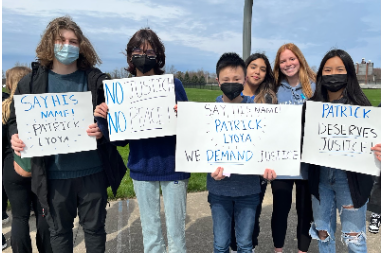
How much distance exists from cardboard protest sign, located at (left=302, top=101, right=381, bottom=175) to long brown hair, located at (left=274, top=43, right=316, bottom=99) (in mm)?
522

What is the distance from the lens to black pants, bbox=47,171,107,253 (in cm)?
231

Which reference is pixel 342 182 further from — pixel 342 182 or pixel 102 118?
pixel 102 118

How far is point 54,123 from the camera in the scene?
90.0 inches

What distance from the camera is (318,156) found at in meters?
2.25

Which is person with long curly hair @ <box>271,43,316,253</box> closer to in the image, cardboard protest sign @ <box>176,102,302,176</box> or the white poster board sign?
cardboard protest sign @ <box>176,102,302,176</box>

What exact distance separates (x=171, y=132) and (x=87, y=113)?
692 mm

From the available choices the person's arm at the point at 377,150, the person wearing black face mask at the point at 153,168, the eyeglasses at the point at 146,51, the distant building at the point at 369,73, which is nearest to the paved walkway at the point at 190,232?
the person wearing black face mask at the point at 153,168

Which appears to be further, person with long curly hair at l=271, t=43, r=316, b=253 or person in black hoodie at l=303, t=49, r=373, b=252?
person with long curly hair at l=271, t=43, r=316, b=253

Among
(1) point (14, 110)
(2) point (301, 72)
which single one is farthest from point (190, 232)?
(1) point (14, 110)

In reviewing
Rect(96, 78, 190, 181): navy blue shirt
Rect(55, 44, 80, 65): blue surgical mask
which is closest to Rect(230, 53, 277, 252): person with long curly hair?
Rect(96, 78, 190, 181): navy blue shirt

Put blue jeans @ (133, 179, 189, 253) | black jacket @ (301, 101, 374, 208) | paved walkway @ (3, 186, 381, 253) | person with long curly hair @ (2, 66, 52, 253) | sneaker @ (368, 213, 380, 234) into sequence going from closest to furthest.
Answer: black jacket @ (301, 101, 374, 208), blue jeans @ (133, 179, 189, 253), person with long curly hair @ (2, 66, 52, 253), paved walkway @ (3, 186, 381, 253), sneaker @ (368, 213, 380, 234)

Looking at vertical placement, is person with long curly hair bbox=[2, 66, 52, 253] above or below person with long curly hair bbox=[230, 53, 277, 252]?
below

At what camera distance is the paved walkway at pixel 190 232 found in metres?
3.22

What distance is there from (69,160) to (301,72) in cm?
225
